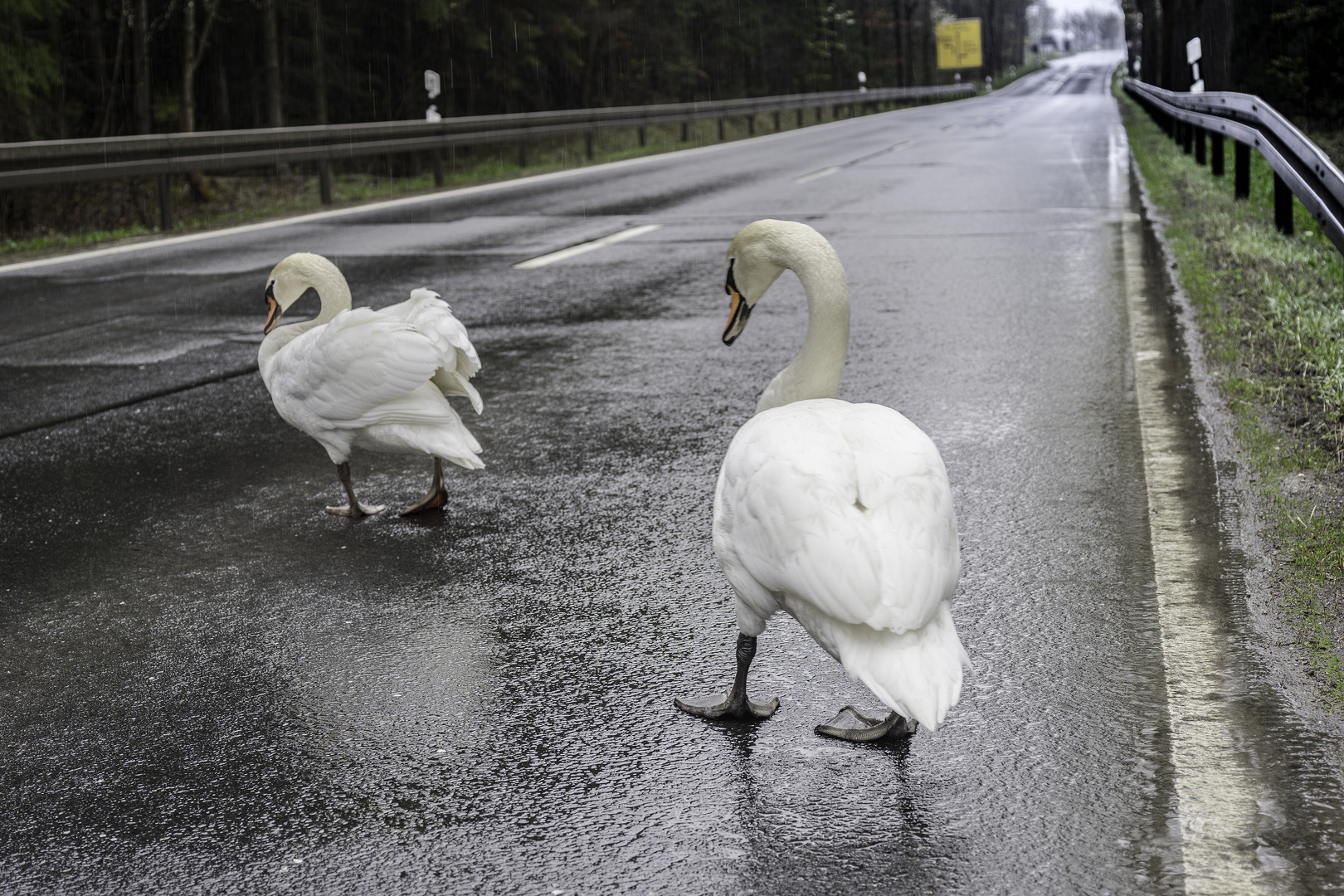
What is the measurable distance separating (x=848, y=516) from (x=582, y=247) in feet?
32.9

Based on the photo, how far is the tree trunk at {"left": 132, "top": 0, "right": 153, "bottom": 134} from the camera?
24347mm

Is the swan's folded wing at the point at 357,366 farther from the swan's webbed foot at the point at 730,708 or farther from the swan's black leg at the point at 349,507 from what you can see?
the swan's webbed foot at the point at 730,708

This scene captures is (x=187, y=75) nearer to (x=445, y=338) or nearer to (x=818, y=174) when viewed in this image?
(x=818, y=174)

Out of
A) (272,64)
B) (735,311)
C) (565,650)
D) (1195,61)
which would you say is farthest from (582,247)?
(272,64)

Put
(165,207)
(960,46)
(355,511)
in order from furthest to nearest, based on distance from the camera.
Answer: (960,46) → (165,207) → (355,511)

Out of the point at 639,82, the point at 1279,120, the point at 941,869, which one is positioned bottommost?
the point at 941,869

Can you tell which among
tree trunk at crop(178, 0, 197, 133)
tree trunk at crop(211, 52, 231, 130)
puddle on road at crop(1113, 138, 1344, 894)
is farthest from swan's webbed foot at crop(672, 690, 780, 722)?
tree trunk at crop(211, 52, 231, 130)

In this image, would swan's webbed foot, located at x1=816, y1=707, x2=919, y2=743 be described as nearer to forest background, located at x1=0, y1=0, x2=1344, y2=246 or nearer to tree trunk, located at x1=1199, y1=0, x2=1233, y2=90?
forest background, located at x1=0, y1=0, x2=1344, y2=246

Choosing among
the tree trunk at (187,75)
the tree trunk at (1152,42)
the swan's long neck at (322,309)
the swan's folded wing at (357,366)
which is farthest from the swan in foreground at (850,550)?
the tree trunk at (1152,42)

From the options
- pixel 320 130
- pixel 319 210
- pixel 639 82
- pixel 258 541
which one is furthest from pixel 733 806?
pixel 639 82

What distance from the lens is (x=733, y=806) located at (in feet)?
9.31

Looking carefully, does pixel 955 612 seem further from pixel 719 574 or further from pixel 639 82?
pixel 639 82

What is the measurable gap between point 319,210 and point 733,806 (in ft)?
51.7

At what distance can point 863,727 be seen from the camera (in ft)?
10.3
